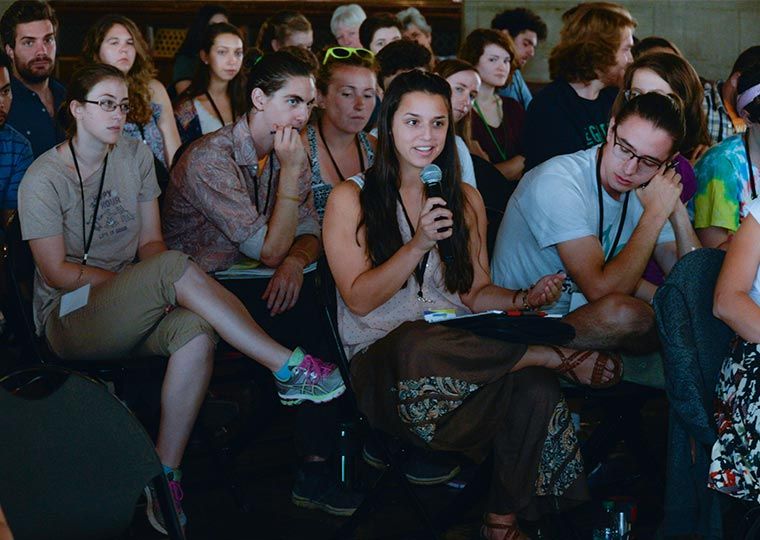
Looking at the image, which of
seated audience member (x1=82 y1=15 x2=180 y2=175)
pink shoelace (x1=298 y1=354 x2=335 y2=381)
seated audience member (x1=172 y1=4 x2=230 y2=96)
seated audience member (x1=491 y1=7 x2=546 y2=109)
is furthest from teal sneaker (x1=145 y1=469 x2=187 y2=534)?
seated audience member (x1=491 y1=7 x2=546 y2=109)

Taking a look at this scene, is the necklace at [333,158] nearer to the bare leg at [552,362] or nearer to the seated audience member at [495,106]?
the seated audience member at [495,106]

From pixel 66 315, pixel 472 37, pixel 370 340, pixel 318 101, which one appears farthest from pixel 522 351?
pixel 472 37

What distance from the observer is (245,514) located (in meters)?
3.87

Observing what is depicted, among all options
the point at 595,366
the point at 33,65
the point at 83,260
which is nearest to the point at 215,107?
the point at 33,65

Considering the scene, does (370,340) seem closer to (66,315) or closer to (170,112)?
(66,315)

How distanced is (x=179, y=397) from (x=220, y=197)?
31.1 inches

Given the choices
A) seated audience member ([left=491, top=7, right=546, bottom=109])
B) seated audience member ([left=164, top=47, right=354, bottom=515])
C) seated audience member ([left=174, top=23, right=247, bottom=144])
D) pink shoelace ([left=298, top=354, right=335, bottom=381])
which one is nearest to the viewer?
pink shoelace ([left=298, top=354, right=335, bottom=381])

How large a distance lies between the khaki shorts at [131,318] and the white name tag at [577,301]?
1.12 meters

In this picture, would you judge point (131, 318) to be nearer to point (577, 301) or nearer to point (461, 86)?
point (577, 301)

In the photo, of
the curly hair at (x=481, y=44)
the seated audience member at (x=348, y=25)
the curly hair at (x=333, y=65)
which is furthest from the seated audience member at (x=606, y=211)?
the seated audience member at (x=348, y=25)

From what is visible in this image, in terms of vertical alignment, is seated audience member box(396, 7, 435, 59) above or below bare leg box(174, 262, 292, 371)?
above

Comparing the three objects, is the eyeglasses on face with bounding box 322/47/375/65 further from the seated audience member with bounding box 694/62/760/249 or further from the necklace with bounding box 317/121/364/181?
the seated audience member with bounding box 694/62/760/249

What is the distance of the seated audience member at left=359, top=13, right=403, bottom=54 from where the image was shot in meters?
6.56

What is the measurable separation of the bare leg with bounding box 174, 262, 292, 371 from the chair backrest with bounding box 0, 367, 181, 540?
1226 millimetres
